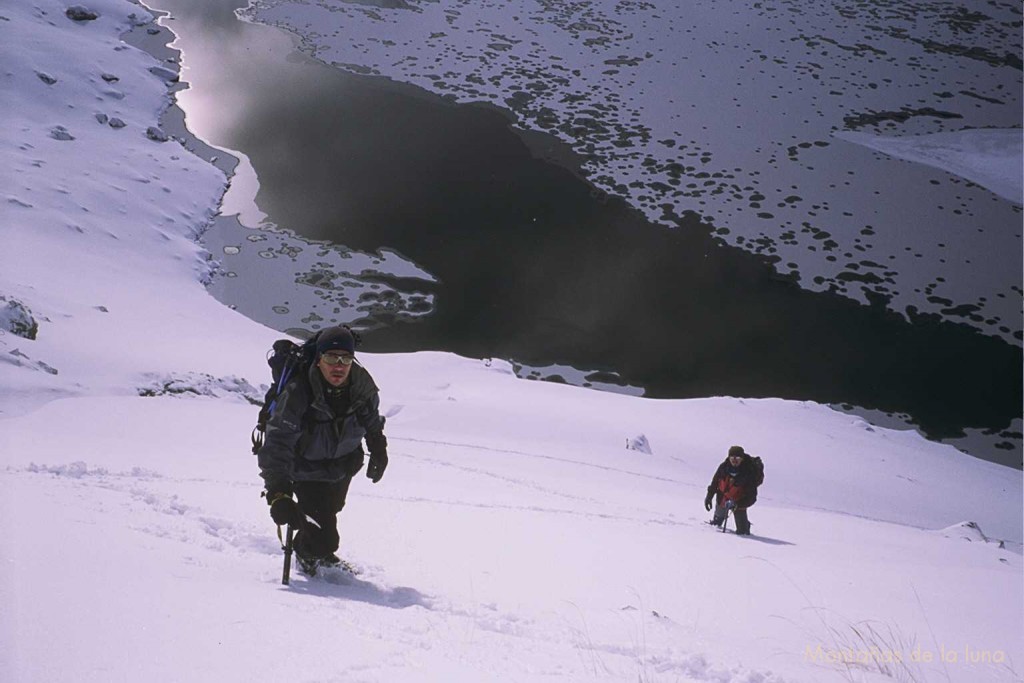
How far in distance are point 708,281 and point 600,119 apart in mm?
14347

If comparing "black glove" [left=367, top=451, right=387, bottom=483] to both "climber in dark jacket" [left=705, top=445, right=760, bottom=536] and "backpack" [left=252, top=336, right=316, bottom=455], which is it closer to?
"backpack" [left=252, top=336, right=316, bottom=455]

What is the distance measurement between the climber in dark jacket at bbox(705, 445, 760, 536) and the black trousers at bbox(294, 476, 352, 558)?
18.7 ft

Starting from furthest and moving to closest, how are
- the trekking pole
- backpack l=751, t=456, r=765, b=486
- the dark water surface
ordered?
the dark water surface < backpack l=751, t=456, r=765, b=486 < the trekking pole

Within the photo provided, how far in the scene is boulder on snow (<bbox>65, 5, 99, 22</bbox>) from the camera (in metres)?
34.4

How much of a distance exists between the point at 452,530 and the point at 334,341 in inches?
103

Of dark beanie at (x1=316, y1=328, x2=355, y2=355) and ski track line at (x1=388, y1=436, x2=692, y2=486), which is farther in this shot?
ski track line at (x1=388, y1=436, x2=692, y2=486)

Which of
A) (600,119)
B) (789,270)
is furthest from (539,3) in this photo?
(789,270)

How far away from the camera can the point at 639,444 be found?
14.3m

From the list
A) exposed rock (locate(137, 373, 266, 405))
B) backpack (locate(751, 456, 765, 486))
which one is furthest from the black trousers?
exposed rock (locate(137, 373, 266, 405))

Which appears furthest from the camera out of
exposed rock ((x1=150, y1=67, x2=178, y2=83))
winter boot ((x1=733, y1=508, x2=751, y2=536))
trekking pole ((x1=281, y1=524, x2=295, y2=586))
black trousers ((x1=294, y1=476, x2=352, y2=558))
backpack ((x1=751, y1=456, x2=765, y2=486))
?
exposed rock ((x1=150, y1=67, x2=178, y2=83))

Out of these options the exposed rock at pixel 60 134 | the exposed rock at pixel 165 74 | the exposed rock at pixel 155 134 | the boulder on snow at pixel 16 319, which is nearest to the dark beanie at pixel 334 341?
the boulder on snow at pixel 16 319

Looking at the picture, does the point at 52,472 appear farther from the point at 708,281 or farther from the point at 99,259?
the point at 708,281

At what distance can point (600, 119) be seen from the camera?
3566 centimetres

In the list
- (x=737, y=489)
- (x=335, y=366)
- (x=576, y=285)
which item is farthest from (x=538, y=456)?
(x=576, y=285)
